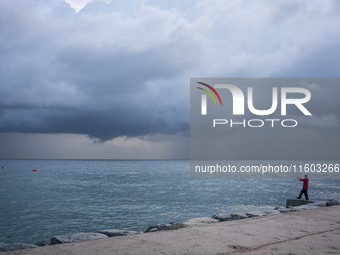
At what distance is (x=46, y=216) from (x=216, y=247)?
20490 millimetres

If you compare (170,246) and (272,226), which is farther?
(272,226)

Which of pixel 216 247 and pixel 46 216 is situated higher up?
pixel 216 247

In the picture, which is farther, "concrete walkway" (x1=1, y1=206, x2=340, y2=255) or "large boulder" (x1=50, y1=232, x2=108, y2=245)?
"large boulder" (x1=50, y1=232, x2=108, y2=245)

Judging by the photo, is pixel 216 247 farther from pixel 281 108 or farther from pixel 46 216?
pixel 46 216

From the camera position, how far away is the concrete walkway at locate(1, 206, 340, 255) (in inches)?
176

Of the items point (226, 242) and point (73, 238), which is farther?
point (73, 238)

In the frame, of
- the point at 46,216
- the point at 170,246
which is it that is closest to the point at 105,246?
the point at 170,246

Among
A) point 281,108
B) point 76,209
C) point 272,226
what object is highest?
point 281,108

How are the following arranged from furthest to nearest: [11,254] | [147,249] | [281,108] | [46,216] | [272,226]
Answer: [46,216] → [281,108] → [272,226] → [147,249] → [11,254]

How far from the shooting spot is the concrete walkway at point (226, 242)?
14.6 feet

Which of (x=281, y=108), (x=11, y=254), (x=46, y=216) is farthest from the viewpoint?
(x=46, y=216)

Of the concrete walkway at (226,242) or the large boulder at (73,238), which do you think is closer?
the concrete walkway at (226,242)

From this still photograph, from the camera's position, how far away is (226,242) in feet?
16.4

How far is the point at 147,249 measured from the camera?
4.54 metres
